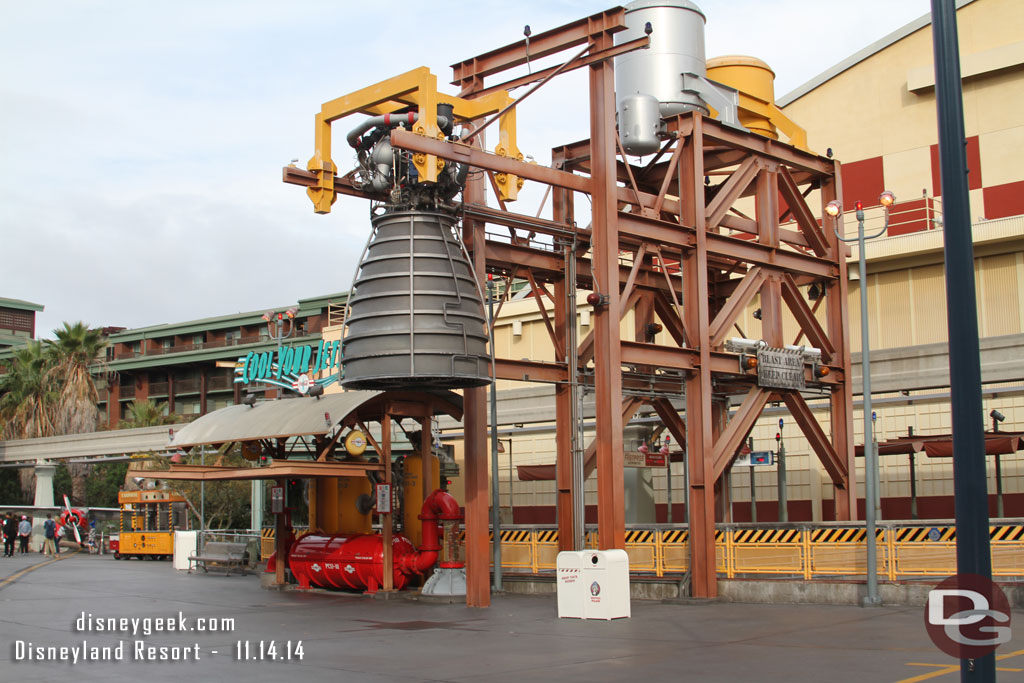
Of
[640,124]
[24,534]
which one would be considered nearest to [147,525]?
[24,534]

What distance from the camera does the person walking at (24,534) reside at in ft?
156

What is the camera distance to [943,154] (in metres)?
7.11

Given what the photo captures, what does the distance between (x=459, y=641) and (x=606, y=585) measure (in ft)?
13.0

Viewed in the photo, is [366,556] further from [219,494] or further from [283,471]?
[219,494]

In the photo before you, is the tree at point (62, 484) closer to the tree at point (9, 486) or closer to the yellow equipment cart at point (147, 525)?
the tree at point (9, 486)

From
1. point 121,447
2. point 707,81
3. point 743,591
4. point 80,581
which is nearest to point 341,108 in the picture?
point 707,81

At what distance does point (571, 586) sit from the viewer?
2008cm

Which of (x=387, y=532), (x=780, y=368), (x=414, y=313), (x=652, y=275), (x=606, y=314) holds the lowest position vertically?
(x=387, y=532)

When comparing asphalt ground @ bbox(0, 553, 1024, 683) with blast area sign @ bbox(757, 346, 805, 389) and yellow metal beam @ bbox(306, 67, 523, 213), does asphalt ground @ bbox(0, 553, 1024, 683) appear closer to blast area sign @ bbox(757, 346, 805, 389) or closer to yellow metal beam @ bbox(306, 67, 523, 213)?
blast area sign @ bbox(757, 346, 805, 389)

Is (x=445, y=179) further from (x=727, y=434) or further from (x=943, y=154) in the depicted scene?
(x=943, y=154)

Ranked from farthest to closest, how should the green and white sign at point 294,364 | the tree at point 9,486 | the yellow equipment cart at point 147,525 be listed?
the tree at point 9,486
the green and white sign at point 294,364
the yellow equipment cart at point 147,525

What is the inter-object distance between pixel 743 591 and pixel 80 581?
19121mm

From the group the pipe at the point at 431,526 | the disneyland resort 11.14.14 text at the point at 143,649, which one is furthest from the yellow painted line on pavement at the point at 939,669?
the pipe at the point at 431,526

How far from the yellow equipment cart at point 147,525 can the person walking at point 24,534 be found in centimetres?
446
